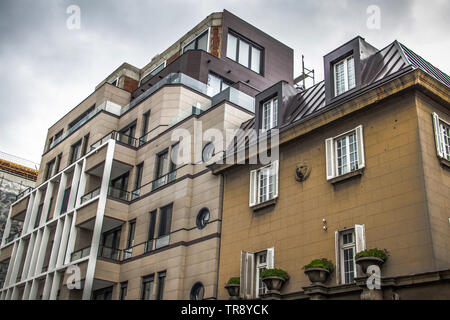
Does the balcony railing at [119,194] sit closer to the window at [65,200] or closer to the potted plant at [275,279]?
the window at [65,200]

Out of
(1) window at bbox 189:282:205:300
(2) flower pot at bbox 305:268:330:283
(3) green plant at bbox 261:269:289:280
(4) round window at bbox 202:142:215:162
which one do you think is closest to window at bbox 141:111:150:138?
(4) round window at bbox 202:142:215:162

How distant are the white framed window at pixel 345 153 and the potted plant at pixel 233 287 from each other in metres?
5.91

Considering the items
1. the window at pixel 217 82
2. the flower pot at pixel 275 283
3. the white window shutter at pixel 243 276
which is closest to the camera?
the flower pot at pixel 275 283

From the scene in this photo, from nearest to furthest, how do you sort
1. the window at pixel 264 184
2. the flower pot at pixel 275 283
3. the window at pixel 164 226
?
1. the flower pot at pixel 275 283
2. the window at pixel 264 184
3. the window at pixel 164 226

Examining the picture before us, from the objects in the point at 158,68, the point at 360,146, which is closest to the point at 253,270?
the point at 360,146

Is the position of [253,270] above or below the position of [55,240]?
below

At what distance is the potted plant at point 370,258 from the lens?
1762 centimetres

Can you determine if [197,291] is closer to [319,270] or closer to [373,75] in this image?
[319,270]

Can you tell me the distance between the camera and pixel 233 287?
23.0 metres

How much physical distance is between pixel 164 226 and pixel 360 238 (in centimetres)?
1302

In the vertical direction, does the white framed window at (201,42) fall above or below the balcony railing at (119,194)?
above

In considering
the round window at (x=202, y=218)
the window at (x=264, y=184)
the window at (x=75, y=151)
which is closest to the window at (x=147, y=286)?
the round window at (x=202, y=218)

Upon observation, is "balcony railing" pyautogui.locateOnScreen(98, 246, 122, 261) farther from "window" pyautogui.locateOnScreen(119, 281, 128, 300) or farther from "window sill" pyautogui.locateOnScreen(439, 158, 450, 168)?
"window sill" pyautogui.locateOnScreen(439, 158, 450, 168)

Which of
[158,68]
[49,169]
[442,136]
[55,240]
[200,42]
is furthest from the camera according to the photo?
[158,68]
